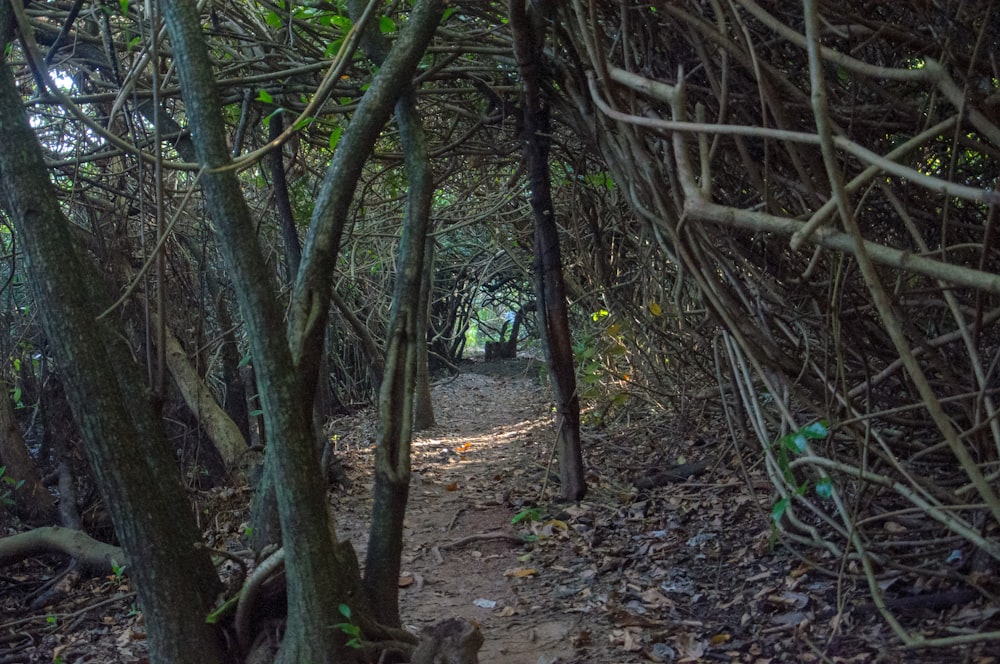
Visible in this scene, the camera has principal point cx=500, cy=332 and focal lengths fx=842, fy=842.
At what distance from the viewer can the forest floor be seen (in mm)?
3164

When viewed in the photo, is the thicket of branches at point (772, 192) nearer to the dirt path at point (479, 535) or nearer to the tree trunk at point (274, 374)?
the tree trunk at point (274, 374)

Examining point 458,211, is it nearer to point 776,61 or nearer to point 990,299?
point 776,61

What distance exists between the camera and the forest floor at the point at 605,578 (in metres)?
3.16

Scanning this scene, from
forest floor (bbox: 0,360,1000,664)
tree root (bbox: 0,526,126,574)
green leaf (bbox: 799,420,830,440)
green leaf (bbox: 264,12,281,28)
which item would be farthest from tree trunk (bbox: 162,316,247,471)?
green leaf (bbox: 799,420,830,440)

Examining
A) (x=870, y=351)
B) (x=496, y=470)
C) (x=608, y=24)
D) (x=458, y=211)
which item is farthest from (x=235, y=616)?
(x=458, y=211)

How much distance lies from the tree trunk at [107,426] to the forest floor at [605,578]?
1.28 m

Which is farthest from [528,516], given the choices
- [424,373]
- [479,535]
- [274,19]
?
[424,373]

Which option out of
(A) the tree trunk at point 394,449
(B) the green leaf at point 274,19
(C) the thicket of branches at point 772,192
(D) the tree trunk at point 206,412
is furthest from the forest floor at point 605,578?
(B) the green leaf at point 274,19

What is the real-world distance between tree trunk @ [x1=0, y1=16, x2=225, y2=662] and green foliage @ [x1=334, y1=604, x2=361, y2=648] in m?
0.47

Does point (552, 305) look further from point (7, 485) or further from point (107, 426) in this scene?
point (7, 485)

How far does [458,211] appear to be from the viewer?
784 centimetres

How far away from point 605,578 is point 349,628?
184cm

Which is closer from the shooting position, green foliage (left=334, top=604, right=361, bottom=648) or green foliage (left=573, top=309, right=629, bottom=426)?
green foliage (left=334, top=604, right=361, bottom=648)

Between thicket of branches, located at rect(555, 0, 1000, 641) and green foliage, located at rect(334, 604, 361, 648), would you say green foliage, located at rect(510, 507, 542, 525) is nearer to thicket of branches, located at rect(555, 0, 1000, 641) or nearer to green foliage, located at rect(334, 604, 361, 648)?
thicket of branches, located at rect(555, 0, 1000, 641)
